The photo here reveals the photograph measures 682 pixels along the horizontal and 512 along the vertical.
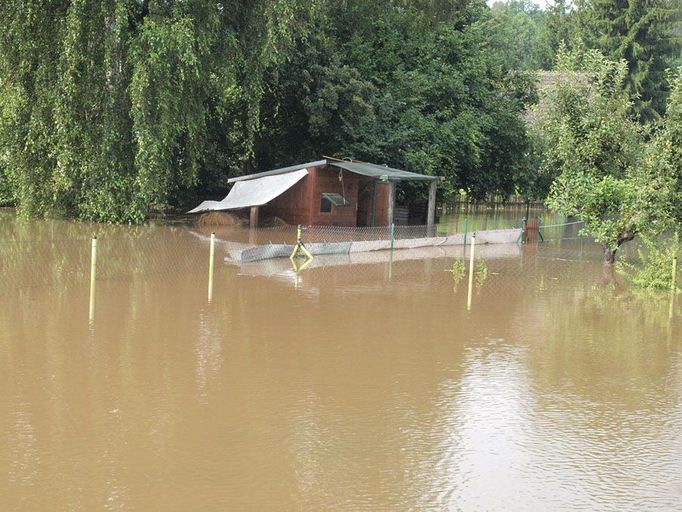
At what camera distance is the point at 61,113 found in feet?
84.6

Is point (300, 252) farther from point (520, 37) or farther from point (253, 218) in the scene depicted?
point (520, 37)

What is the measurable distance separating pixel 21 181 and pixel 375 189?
12.7 meters

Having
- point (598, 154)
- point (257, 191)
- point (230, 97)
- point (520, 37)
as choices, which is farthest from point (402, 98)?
point (520, 37)

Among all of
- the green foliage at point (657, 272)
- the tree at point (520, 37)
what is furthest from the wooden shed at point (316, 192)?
the tree at point (520, 37)

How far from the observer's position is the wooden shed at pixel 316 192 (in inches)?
1206

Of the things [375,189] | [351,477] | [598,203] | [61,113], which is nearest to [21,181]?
[61,113]

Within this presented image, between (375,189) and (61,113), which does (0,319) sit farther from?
(375,189)

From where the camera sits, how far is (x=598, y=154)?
23.2 meters

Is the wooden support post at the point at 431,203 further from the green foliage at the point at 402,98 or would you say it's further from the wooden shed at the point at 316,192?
the green foliage at the point at 402,98

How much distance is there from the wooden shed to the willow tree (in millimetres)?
3286

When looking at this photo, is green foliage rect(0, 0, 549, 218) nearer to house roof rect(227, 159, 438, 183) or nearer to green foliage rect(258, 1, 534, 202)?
green foliage rect(258, 1, 534, 202)

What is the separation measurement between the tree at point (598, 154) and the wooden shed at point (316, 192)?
866cm

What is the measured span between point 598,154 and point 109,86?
14454mm

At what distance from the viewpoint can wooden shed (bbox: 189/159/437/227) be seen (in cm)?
3064
